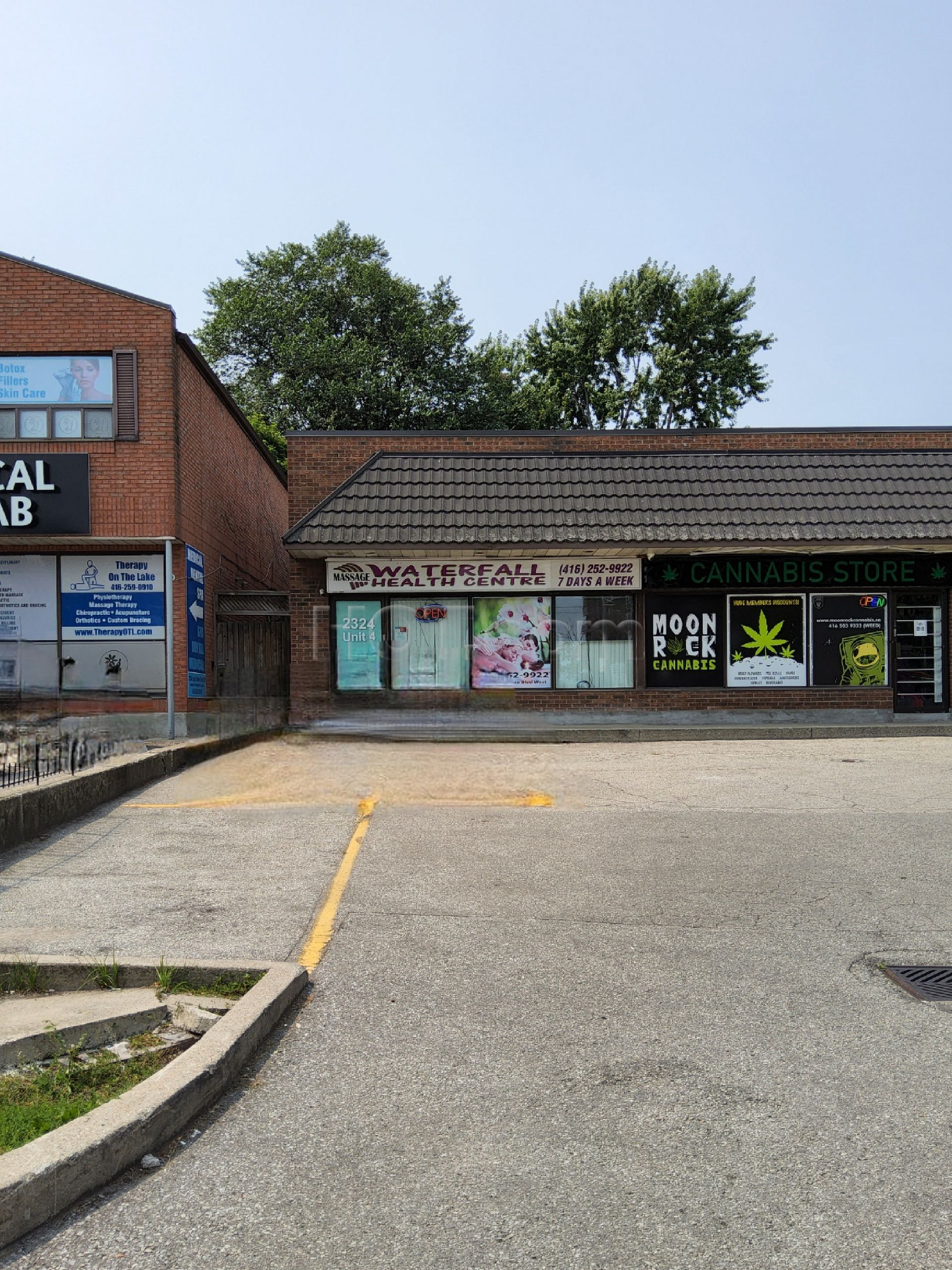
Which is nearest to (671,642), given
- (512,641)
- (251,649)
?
(512,641)

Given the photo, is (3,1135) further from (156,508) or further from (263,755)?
(156,508)

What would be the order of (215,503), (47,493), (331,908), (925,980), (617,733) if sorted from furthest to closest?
(215,503) < (47,493) < (617,733) < (331,908) < (925,980)

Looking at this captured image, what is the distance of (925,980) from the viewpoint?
5.36m

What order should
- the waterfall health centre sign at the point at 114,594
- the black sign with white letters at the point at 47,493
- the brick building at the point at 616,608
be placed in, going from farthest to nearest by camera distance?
the brick building at the point at 616,608, the waterfall health centre sign at the point at 114,594, the black sign with white letters at the point at 47,493

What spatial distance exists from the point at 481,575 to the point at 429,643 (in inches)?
60.3

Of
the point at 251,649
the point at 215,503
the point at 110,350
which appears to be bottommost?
the point at 251,649

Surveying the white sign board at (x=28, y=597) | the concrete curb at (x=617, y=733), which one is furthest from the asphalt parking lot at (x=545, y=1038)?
the white sign board at (x=28, y=597)

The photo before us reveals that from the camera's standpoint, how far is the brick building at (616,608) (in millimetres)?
18469

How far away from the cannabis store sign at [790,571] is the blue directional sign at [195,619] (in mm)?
7896

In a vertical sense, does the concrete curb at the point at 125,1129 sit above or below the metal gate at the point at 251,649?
below

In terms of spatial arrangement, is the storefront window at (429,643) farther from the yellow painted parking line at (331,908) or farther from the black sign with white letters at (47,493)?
the yellow painted parking line at (331,908)

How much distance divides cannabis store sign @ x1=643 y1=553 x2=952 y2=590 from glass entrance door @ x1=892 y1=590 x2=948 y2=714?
508 millimetres

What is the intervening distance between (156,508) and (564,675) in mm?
7485

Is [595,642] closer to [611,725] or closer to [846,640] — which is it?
[611,725]
